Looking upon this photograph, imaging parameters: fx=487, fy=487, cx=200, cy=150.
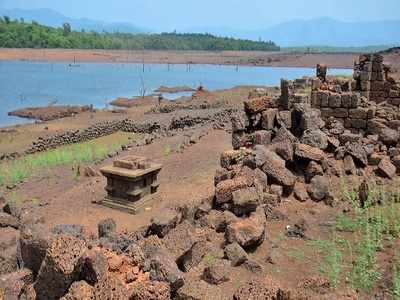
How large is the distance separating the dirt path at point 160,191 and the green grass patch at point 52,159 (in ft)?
3.58

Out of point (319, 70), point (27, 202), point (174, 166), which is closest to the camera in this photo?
point (27, 202)

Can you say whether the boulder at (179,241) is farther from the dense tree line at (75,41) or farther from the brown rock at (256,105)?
the dense tree line at (75,41)

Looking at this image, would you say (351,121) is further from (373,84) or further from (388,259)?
(388,259)

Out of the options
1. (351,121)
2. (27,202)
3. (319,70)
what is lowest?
(27,202)

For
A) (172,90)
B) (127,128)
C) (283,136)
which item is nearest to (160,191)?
(283,136)

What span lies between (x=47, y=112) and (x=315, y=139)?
102 ft

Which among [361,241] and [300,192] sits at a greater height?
[300,192]

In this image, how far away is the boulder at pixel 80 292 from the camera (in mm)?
5137

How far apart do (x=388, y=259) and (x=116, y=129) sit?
24.1 m

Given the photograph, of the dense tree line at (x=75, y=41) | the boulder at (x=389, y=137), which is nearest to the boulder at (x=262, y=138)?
the boulder at (x=389, y=137)

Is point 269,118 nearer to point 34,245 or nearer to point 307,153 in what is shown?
point 307,153

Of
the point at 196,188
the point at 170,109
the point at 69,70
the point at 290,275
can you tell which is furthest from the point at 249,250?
the point at 69,70

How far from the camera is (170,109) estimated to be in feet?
117

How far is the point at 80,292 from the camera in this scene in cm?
518
